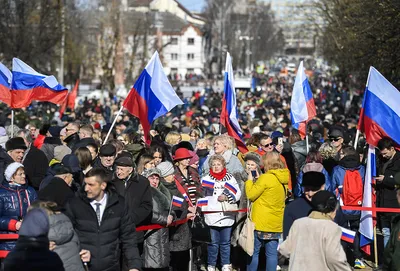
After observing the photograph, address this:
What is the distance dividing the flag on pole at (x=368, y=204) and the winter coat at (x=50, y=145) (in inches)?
180

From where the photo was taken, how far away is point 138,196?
910 centimetres

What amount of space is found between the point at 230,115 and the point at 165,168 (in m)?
3.45

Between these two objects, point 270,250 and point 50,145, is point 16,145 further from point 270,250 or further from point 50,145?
point 270,250

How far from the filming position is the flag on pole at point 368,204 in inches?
425

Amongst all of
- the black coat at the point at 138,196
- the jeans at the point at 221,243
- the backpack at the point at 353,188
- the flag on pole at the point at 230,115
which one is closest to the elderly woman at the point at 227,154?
the jeans at the point at 221,243

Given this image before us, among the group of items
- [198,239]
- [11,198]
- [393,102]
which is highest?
[393,102]

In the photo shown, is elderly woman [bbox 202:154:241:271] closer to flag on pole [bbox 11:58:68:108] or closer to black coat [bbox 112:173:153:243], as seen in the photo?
black coat [bbox 112:173:153:243]

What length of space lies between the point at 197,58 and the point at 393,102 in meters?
116

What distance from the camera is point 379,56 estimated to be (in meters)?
22.5

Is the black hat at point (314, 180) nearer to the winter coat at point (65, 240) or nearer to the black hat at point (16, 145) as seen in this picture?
the winter coat at point (65, 240)

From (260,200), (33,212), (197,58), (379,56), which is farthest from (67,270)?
(197,58)

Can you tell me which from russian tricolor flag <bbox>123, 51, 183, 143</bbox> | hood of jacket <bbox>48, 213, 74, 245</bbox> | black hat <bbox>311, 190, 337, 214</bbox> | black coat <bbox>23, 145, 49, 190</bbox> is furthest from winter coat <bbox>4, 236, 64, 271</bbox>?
russian tricolor flag <bbox>123, 51, 183, 143</bbox>

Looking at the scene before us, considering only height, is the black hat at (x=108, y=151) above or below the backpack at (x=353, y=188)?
above

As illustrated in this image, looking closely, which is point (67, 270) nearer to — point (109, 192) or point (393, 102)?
point (109, 192)
